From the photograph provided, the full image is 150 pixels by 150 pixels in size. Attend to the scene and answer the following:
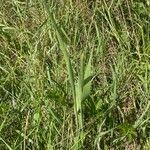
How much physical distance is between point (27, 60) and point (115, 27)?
0.56 m

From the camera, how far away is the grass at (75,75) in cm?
190

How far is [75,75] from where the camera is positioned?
2.14m

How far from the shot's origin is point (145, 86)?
7.09 ft

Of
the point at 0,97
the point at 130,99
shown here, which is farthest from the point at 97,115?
the point at 0,97

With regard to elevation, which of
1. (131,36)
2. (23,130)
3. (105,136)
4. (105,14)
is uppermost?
(105,14)

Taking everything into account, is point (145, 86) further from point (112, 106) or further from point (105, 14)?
point (105, 14)

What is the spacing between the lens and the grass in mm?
1898

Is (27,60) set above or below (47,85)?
above

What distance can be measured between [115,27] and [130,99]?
0.55m

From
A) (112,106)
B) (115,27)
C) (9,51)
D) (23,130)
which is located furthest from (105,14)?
(23,130)

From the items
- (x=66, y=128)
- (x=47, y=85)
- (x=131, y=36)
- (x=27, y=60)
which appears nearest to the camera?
(x=66, y=128)

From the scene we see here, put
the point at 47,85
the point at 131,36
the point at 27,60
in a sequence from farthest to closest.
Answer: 1. the point at 131,36
2. the point at 27,60
3. the point at 47,85

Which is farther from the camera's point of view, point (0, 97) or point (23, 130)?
point (0, 97)

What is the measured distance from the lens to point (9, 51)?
2.49 m
